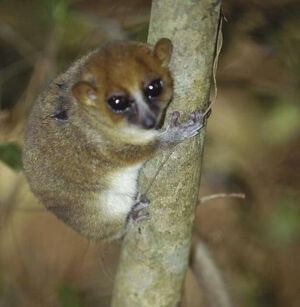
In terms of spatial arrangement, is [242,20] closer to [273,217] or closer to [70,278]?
[273,217]

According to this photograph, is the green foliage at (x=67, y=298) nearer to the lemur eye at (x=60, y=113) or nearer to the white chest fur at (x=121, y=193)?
the white chest fur at (x=121, y=193)

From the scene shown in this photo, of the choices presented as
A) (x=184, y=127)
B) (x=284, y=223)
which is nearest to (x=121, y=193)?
(x=184, y=127)

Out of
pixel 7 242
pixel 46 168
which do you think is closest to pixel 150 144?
pixel 46 168

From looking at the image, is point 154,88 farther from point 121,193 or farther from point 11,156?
point 11,156

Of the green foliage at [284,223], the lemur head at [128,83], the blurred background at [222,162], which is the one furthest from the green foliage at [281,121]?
the lemur head at [128,83]

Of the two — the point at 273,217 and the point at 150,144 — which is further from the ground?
the point at 273,217

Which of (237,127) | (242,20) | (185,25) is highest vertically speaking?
(237,127)

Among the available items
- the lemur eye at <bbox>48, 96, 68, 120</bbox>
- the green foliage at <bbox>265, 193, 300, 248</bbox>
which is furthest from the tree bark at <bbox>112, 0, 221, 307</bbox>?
the green foliage at <bbox>265, 193, 300, 248</bbox>

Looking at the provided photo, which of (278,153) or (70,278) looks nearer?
(70,278)
